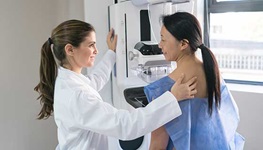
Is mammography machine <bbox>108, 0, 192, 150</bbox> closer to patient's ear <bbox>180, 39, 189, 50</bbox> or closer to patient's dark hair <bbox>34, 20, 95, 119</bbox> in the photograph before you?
patient's dark hair <bbox>34, 20, 95, 119</bbox>

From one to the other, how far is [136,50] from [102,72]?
248 millimetres

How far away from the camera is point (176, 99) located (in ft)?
3.98

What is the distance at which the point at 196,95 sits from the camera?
127 centimetres

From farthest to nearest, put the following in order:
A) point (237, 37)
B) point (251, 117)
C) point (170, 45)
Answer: point (237, 37) → point (251, 117) → point (170, 45)

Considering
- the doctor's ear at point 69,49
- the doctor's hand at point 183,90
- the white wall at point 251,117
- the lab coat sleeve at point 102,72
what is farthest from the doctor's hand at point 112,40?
the white wall at point 251,117

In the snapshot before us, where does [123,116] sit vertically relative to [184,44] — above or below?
below

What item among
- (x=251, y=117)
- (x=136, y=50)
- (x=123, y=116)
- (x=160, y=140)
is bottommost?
(x=251, y=117)

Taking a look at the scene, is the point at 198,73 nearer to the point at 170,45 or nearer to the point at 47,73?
the point at 170,45

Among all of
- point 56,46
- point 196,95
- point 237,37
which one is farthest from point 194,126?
point 237,37

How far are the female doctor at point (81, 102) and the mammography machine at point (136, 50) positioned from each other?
379 millimetres

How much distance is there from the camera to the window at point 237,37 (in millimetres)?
2291

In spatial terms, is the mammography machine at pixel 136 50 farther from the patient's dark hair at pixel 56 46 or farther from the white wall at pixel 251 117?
the white wall at pixel 251 117

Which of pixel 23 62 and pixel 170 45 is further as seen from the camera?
pixel 23 62

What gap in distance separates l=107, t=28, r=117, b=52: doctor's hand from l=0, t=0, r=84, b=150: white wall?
53 centimetres
